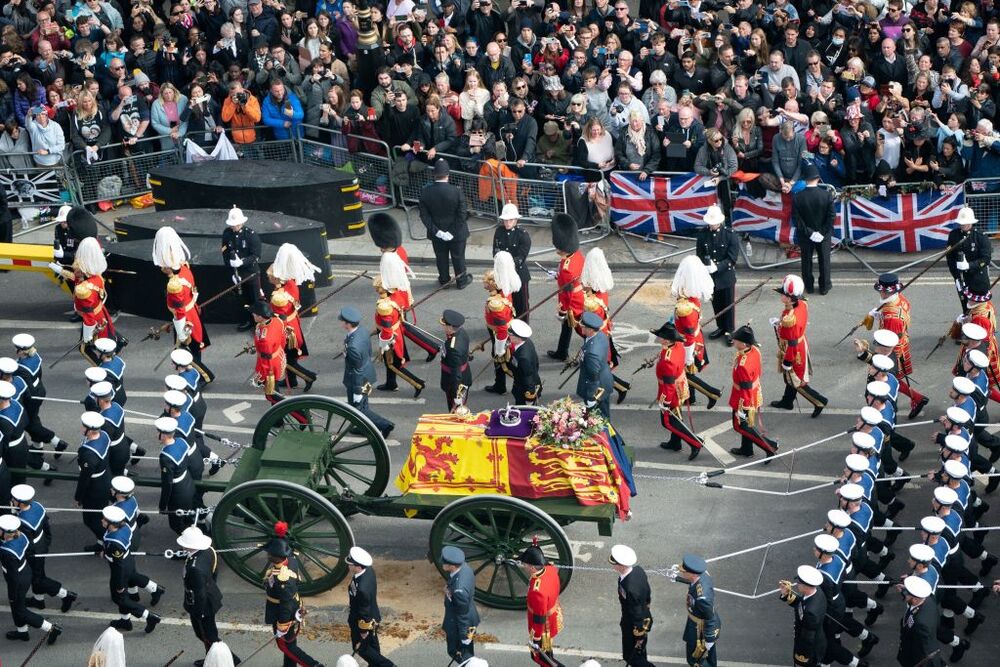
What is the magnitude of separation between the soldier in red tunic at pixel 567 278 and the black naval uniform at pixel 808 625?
6.21 metres

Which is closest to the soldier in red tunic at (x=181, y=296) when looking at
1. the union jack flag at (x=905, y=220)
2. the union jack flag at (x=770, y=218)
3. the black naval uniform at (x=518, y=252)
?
the black naval uniform at (x=518, y=252)

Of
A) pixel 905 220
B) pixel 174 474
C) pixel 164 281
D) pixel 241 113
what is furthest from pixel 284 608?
pixel 241 113

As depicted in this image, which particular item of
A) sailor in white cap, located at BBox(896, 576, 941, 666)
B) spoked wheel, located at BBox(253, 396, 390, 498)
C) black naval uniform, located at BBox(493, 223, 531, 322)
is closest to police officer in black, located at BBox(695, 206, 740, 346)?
black naval uniform, located at BBox(493, 223, 531, 322)

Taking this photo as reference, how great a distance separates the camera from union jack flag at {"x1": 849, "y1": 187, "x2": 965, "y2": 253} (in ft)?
67.9

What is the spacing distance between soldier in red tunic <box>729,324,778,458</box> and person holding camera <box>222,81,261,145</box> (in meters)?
9.84

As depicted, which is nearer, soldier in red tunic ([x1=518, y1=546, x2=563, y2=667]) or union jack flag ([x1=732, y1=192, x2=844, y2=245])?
soldier in red tunic ([x1=518, y1=546, x2=563, y2=667])

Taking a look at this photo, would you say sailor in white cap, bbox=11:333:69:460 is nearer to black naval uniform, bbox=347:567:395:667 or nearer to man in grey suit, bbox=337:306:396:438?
man in grey suit, bbox=337:306:396:438

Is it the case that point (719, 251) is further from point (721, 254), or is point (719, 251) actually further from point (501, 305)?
point (501, 305)

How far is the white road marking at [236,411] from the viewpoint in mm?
17906

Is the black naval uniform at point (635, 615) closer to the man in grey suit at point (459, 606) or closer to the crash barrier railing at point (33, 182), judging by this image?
the man in grey suit at point (459, 606)

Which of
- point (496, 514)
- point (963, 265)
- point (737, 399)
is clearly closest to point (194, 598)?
point (496, 514)

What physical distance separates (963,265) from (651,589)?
6.15 metres

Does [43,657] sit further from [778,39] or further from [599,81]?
[778,39]

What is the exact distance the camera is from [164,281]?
782 inches
